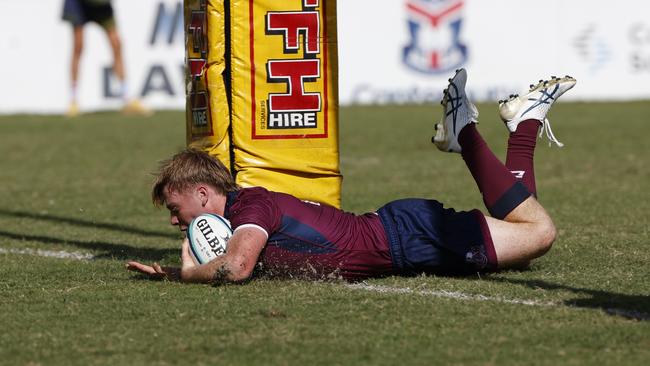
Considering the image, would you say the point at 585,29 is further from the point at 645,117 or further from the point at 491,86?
the point at 645,117

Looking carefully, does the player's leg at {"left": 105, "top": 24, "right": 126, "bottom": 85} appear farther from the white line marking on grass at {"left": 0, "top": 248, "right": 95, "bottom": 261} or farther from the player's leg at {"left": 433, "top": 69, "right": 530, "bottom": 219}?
the player's leg at {"left": 433, "top": 69, "right": 530, "bottom": 219}

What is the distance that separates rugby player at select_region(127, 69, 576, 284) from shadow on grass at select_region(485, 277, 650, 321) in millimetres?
367

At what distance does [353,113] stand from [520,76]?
337cm

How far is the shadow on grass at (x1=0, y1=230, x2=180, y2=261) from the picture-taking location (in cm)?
759

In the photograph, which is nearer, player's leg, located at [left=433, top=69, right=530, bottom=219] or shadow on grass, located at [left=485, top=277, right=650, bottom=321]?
shadow on grass, located at [left=485, top=277, right=650, bottom=321]

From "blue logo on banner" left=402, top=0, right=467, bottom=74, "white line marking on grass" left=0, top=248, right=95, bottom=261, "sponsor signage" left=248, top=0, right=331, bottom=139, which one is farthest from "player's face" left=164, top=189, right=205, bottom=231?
"blue logo on banner" left=402, top=0, right=467, bottom=74

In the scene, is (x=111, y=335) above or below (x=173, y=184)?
below

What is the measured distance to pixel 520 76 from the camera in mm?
21656

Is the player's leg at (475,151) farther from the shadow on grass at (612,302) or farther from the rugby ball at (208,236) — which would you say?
the rugby ball at (208,236)

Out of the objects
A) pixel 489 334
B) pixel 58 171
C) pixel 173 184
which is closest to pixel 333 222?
pixel 173 184

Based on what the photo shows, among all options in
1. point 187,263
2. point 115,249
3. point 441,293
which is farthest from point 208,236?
point 115,249

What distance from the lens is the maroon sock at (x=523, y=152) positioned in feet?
22.5

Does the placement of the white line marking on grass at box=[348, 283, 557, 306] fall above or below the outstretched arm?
below

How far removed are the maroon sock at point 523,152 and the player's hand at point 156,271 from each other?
200 centimetres
